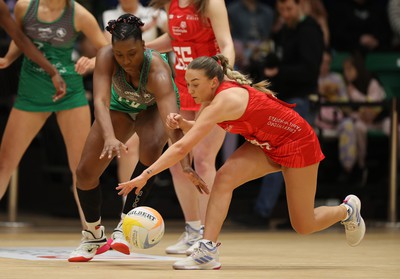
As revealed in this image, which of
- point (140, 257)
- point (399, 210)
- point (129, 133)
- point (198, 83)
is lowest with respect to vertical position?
point (399, 210)

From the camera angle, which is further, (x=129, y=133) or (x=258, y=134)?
(x=129, y=133)

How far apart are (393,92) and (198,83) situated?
5986mm

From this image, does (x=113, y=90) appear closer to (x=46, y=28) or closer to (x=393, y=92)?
(x=46, y=28)

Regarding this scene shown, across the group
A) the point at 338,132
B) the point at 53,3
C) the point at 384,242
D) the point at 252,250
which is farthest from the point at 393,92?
the point at 53,3

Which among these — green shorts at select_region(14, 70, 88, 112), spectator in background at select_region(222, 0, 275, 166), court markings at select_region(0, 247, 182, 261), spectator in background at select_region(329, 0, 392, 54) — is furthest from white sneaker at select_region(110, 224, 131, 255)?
spectator in background at select_region(329, 0, 392, 54)

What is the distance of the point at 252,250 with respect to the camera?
294 inches

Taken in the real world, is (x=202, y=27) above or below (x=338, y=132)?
above

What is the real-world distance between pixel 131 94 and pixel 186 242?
134 centimetres

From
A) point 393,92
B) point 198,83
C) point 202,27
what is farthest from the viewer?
point 393,92

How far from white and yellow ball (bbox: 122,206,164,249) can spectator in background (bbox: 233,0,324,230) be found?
3.42m

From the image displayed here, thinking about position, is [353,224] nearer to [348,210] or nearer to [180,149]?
[348,210]

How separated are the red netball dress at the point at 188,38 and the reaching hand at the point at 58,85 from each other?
2.70 feet

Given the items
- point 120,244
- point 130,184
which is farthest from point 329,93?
point 130,184

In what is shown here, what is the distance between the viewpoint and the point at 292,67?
917 centimetres
